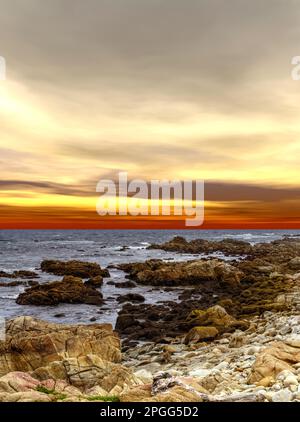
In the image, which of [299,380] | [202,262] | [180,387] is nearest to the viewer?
[180,387]

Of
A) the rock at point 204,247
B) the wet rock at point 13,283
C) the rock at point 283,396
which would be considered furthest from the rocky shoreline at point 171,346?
the rock at point 204,247

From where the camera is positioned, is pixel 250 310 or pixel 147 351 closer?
pixel 147 351

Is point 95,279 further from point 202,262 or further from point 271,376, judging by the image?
point 271,376

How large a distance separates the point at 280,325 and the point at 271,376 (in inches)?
454

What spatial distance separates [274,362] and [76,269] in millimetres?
41314

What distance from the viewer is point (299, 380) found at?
25.1 ft

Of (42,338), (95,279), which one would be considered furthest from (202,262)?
(42,338)

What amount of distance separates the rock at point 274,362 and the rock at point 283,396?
1.56 metres

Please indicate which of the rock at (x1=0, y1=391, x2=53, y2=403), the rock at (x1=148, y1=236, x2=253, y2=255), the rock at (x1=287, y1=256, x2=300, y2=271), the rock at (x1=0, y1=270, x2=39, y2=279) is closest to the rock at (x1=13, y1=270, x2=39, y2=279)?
the rock at (x1=0, y1=270, x2=39, y2=279)

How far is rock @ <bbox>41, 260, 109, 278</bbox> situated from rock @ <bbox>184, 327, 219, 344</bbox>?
92.5 feet

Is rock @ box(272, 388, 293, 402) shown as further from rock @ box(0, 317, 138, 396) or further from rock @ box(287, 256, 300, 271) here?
rock @ box(287, 256, 300, 271)
